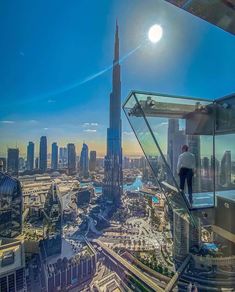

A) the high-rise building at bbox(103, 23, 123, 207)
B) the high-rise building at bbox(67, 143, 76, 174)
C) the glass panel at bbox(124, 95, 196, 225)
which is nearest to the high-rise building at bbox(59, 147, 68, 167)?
the high-rise building at bbox(67, 143, 76, 174)

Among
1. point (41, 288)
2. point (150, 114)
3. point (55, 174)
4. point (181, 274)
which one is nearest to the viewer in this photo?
point (150, 114)

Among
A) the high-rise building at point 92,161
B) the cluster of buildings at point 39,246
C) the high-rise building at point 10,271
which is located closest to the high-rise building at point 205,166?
the high-rise building at point 10,271

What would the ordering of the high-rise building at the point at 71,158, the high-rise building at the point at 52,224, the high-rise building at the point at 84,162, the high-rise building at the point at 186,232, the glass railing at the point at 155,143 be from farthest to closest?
the high-rise building at the point at 84,162, the high-rise building at the point at 71,158, the high-rise building at the point at 52,224, the high-rise building at the point at 186,232, the glass railing at the point at 155,143

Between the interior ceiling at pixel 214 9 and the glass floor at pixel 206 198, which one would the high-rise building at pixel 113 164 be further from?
the interior ceiling at pixel 214 9

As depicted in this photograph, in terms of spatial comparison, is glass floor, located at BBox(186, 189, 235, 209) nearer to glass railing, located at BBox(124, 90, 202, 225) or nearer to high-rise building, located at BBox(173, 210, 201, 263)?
glass railing, located at BBox(124, 90, 202, 225)

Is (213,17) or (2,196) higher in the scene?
(213,17)

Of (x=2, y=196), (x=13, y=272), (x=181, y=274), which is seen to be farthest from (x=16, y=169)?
(x=181, y=274)

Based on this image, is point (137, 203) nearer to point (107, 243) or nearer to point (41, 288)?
point (107, 243)
